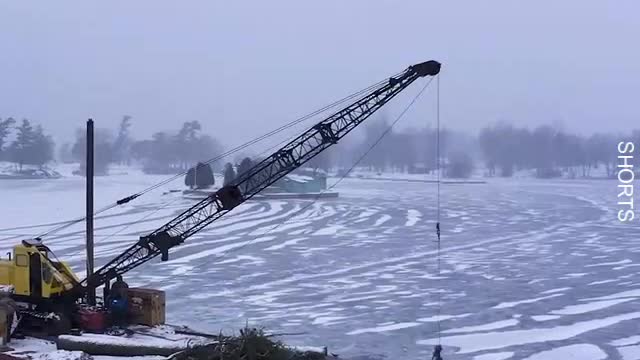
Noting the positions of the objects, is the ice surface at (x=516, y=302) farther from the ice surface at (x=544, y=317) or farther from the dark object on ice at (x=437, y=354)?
the dark object on ice at (x=437, y=354)

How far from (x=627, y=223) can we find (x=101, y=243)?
2623 cm

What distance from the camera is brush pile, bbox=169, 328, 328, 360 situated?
11789mm

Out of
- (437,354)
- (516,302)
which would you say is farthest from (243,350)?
(516,302)

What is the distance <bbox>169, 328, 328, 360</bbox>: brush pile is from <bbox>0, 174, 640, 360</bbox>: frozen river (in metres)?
4.14

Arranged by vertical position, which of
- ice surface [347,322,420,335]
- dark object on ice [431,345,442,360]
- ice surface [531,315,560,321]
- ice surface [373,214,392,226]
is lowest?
ice surface [347,322,420,335]

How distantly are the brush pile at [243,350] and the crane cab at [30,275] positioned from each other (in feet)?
21.1

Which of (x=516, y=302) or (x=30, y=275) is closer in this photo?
(x=30, y=275)

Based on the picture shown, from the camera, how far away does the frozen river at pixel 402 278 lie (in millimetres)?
17359

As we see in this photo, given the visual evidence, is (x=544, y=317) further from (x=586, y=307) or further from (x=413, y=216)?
(x=413, y=216)

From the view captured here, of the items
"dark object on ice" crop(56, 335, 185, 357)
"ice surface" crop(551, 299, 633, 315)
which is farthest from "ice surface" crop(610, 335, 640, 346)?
"dark object on ice" crop(56, 335, 185, 357)

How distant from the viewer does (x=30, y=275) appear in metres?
17.9

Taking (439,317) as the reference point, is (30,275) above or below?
above

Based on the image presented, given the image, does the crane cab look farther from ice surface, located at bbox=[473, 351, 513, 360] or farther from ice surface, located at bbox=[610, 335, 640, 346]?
ice surface, located at bbox=[610, 335, 640, 346]

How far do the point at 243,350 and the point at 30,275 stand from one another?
7.99 m
